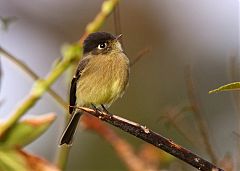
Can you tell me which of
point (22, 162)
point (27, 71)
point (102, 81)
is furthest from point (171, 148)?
point (102, 81)

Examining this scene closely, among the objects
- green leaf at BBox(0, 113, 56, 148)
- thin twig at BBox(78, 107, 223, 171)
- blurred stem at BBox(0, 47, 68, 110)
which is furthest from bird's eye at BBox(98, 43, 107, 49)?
thin twig at BBox(78, 107, 223, 171)

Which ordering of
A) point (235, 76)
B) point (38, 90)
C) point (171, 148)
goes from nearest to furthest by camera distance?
point (171, 148) → point (38, 90) → point (235, 76)

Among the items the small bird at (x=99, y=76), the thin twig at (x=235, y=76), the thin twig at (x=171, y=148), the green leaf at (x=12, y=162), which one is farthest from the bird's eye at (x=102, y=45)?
the thin twig at (x=171, y=148)

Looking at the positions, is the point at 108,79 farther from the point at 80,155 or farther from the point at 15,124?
the point at 80,155

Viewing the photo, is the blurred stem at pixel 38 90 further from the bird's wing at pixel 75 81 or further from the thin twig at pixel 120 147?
the bird's wing at pixel 75 81

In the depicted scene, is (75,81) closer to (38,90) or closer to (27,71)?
(27,71)

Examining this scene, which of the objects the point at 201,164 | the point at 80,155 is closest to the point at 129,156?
the point at 201,164

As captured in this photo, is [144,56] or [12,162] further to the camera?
[144,56]

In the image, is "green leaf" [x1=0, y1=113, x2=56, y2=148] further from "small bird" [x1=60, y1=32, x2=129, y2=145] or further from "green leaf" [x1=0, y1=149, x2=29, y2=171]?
"small bird" [x1=60, y1=32, x2=129, y2=145]
